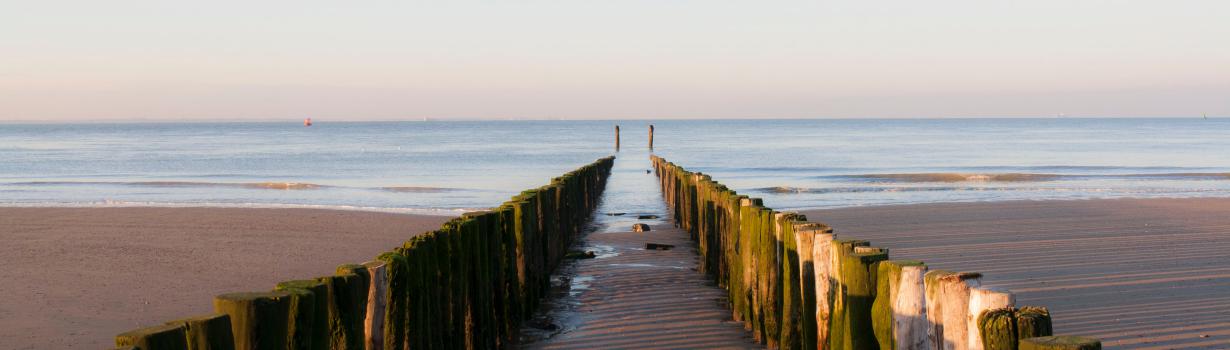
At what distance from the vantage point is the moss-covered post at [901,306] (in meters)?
4.72

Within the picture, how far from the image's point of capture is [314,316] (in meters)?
4.24

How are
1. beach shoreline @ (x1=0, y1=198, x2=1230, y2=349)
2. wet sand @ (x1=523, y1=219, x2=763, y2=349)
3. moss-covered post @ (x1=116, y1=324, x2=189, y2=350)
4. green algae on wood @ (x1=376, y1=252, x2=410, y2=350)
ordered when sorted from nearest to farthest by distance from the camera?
1. moss-covered post @ (x1=116, y1=324, x2=189, y2=350)
2. green algae on wood @ (x1=376, y1=252, x2=410, y2=350)
3. wet sand @ (x1=523, y1=219, x2=763, y2=349)
4. beach shoreline @ (x1=0, y1=198, x2=1230, y2=349)

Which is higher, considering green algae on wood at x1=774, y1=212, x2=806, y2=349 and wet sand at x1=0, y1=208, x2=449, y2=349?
green algae on wood at x1=774, y1=212, x2=806, y2=349

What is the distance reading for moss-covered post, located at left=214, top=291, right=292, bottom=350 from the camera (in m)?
3.72

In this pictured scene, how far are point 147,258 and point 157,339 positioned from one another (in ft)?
37.1

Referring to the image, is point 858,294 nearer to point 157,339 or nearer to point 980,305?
point 980,305

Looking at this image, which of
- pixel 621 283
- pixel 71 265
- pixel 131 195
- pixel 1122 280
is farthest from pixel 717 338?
pixel 131 195

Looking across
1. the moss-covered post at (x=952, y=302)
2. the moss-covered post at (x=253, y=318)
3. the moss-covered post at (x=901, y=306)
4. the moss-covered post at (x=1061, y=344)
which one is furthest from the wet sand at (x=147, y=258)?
the moss-covered post at (x=1061, y=344)

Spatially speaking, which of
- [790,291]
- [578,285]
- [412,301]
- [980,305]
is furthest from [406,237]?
[980,305]

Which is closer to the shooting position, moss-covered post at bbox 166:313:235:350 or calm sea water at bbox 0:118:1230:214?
moss-covered post at bbox 166:313:235:350

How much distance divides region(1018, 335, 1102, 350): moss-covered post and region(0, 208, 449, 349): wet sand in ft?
23.7

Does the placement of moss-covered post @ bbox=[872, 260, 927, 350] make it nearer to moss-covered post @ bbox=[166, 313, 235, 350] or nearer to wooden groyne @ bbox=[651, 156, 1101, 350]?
wooden groyne @ bbox=[651, 156, 1101, 350]

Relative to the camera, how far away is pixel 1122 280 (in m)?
10.3

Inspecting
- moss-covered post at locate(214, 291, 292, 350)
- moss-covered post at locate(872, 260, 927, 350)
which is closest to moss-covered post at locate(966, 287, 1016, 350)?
moss-covered post at locate(872, 260, 927, 350)
